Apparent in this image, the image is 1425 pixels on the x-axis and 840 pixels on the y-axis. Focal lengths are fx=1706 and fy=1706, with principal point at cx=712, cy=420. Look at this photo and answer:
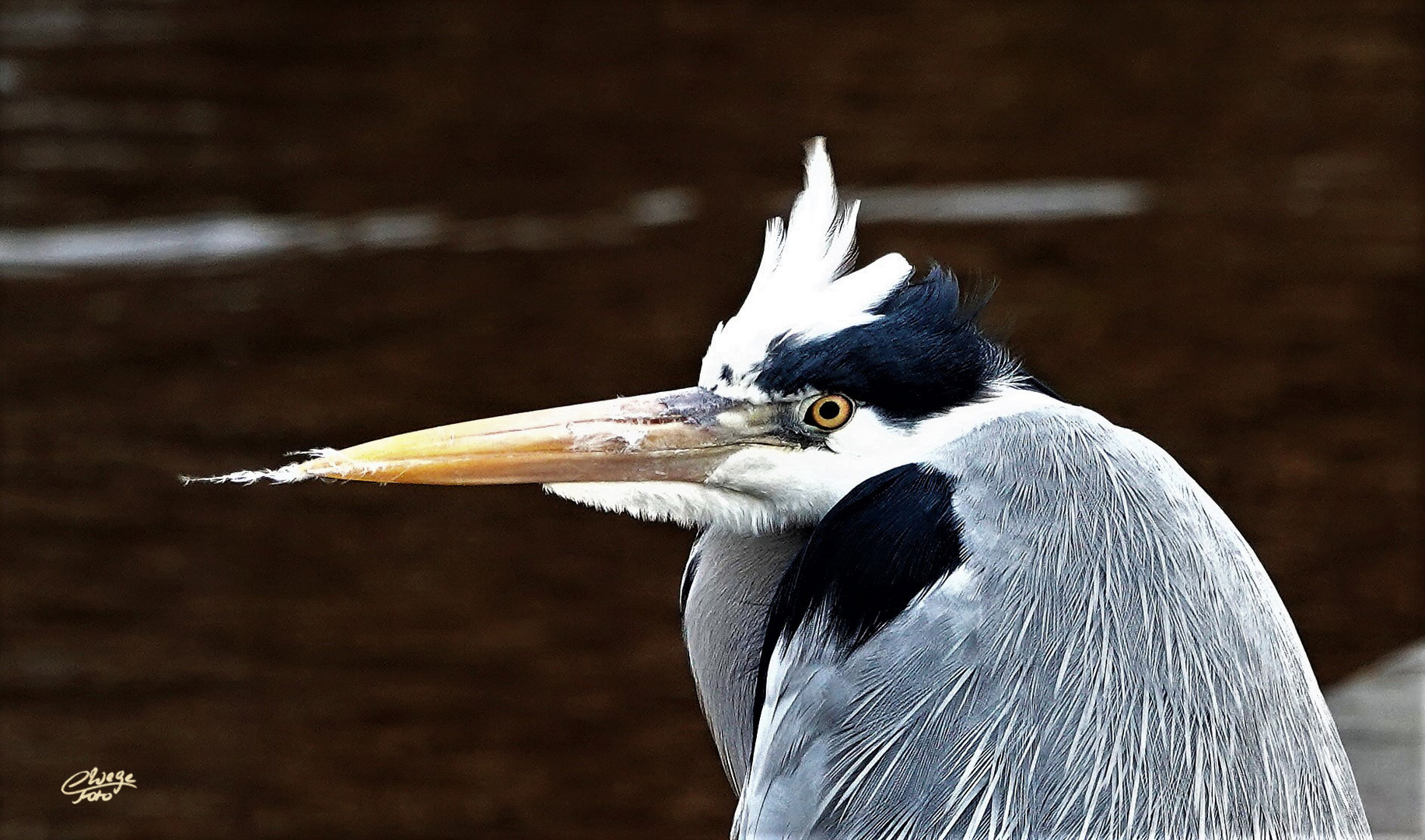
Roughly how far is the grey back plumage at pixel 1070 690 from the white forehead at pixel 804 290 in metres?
0.16

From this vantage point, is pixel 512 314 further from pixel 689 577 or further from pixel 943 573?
pixel 943 573

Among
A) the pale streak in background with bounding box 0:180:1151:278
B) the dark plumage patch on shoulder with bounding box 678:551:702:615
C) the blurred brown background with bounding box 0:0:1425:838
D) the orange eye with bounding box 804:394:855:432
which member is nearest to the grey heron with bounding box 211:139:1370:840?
the orange eye with bounding box 804:394:855:432

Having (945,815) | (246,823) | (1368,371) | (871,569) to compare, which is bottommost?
(246,823)

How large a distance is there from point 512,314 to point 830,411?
3.16 m

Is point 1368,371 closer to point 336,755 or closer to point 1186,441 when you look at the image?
point 1186,441

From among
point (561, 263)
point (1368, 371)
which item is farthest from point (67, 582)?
point (1368, 371)

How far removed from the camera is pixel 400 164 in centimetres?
516

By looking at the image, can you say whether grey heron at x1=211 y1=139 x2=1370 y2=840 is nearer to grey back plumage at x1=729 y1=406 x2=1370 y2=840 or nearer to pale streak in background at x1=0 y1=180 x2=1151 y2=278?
grey back plumage at x1=729 y1=406 x2=1370 y2=840

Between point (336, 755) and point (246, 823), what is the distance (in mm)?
211

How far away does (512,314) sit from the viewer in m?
4.49

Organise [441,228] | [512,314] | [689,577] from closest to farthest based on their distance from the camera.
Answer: [689,577] → [512,314] → [441,228]

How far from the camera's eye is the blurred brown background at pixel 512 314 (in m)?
3.35

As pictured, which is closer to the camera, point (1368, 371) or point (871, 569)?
point (871, 569)

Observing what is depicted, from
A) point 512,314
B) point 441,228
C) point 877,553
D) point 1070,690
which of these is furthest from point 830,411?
point 441,228
